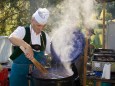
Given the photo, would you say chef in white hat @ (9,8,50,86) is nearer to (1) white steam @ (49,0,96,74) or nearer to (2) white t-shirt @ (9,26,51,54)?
(2) white t-shirt @ (9,26,51,54)

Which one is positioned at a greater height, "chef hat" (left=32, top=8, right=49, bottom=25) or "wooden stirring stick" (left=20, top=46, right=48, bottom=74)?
"chef hat" (left=32, top=8, right=49, bottom=25)

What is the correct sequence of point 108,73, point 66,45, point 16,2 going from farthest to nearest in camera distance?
point 16,2 → point 66,45 → point 108,73

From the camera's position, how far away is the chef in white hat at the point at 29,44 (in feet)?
11.1

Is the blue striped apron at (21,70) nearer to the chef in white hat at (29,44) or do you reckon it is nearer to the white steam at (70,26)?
the chef in white hat at (29,44)

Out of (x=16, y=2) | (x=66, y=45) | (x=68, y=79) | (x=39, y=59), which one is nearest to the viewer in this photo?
(x=68, y=79)

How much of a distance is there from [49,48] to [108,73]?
3.35 ft

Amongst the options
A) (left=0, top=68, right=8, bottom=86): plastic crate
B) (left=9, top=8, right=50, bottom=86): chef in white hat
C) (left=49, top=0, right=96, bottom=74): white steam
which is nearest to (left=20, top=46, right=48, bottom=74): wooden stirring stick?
(left=9, top=8, right=50, bottom=86): chef in white hat

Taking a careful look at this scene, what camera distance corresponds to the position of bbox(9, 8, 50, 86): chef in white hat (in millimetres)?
3385

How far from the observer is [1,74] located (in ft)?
15.0

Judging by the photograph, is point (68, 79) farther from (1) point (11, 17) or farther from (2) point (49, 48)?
(1) point (11, 17)

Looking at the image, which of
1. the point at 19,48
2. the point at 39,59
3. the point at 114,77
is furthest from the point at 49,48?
the point at 114,77

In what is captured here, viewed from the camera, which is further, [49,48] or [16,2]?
[16,2]

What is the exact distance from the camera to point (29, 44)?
3533 millimetres

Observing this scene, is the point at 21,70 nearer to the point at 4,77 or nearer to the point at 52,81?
the point at 52,81
